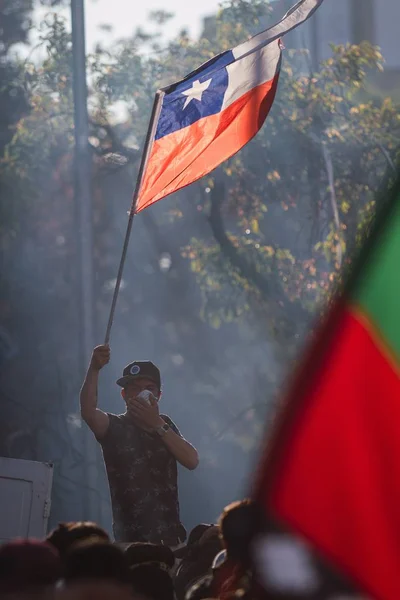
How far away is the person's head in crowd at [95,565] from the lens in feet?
9.61

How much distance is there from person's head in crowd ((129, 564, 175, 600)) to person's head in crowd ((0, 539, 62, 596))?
68cm

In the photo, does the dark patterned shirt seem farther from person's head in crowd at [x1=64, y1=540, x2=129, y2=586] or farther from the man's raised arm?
person's head in crowd at [x1=64, y1=540, x2=129, y2=586]

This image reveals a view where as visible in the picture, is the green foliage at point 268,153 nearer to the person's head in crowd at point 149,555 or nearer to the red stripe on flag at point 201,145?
the red stripe on flag at point 201,145

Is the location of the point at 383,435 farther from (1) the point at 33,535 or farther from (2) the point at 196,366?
(2) the point at 196,366

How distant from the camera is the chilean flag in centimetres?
618

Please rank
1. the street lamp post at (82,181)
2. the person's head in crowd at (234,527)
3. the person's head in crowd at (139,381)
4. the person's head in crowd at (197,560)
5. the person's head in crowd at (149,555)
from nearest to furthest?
the person's head in crowd at (234,527), the person's head in crowd at (149,555), the person's head in crowd at (197,560), the person's head in crowd at (139,381), the street lamp post at (82,181)

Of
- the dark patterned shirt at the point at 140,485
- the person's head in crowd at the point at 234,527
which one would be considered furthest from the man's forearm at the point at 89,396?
the person's head in crowd at the point at 234,527

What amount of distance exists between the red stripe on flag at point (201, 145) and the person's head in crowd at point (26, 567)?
10.6 ft

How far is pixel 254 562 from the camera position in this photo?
2.32 m

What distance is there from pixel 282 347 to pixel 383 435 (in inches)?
502

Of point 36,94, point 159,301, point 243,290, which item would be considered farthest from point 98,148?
point 159,301

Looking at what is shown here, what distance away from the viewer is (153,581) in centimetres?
377

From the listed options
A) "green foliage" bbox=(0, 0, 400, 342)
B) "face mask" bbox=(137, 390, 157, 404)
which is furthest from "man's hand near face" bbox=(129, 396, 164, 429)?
"green foliage" bbox=(0, 0, 400, 342)

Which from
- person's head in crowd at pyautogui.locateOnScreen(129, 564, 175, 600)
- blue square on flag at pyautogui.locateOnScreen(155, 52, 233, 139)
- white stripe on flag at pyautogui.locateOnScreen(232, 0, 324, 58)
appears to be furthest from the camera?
white stripe on flag at pyautogui.locateOnScreen(232, 0, 324, 58)
